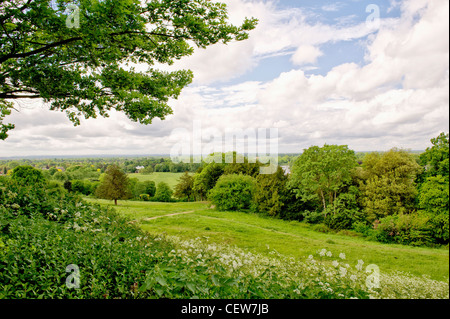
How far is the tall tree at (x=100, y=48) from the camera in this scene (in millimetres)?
5586

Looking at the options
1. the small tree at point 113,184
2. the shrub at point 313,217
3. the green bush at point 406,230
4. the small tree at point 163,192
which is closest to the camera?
the green bush at point 406,230

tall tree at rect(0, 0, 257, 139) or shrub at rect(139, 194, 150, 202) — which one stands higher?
tall tree at rect(0, 0, 257, 139)

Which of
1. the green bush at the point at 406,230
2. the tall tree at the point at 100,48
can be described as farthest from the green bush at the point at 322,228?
the tall tree at the point at 100,48

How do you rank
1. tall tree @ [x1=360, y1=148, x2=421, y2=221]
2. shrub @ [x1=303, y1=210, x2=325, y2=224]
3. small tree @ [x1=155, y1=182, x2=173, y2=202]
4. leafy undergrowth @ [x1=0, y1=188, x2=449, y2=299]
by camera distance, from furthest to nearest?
small tree @ [x1=155, y1=182, x2=173, y2=202] → shrub @ [x1=303, y1=210, x2=325, y2=224] → tall tree @ [x1=360, y1=148, x2=421, y2=221] → leafy undergrowth @ [x1=0, y1=188, x2=449, y2=299]

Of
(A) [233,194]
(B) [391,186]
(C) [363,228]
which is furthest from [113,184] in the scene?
(B) [391,186]

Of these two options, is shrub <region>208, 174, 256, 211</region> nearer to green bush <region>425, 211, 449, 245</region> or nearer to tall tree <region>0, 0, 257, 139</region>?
green bush <region>425, 211, 449, 245</region>

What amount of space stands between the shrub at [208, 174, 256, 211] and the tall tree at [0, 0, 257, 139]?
84.5ft

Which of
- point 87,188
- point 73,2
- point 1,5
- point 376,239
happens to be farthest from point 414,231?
point 87,188

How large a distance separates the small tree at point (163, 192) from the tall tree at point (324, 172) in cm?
2436

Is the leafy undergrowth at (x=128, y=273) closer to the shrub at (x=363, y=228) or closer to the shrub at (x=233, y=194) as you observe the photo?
the shrub at (x=363, y=228)

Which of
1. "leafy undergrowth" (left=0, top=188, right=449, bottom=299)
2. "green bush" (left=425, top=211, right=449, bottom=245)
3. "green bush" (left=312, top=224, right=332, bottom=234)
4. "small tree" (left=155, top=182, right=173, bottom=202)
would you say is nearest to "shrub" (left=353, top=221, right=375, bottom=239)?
"green bush" (left=312, top=224, right=332, bottom=234)

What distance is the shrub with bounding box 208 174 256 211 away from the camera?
32.9 metres
